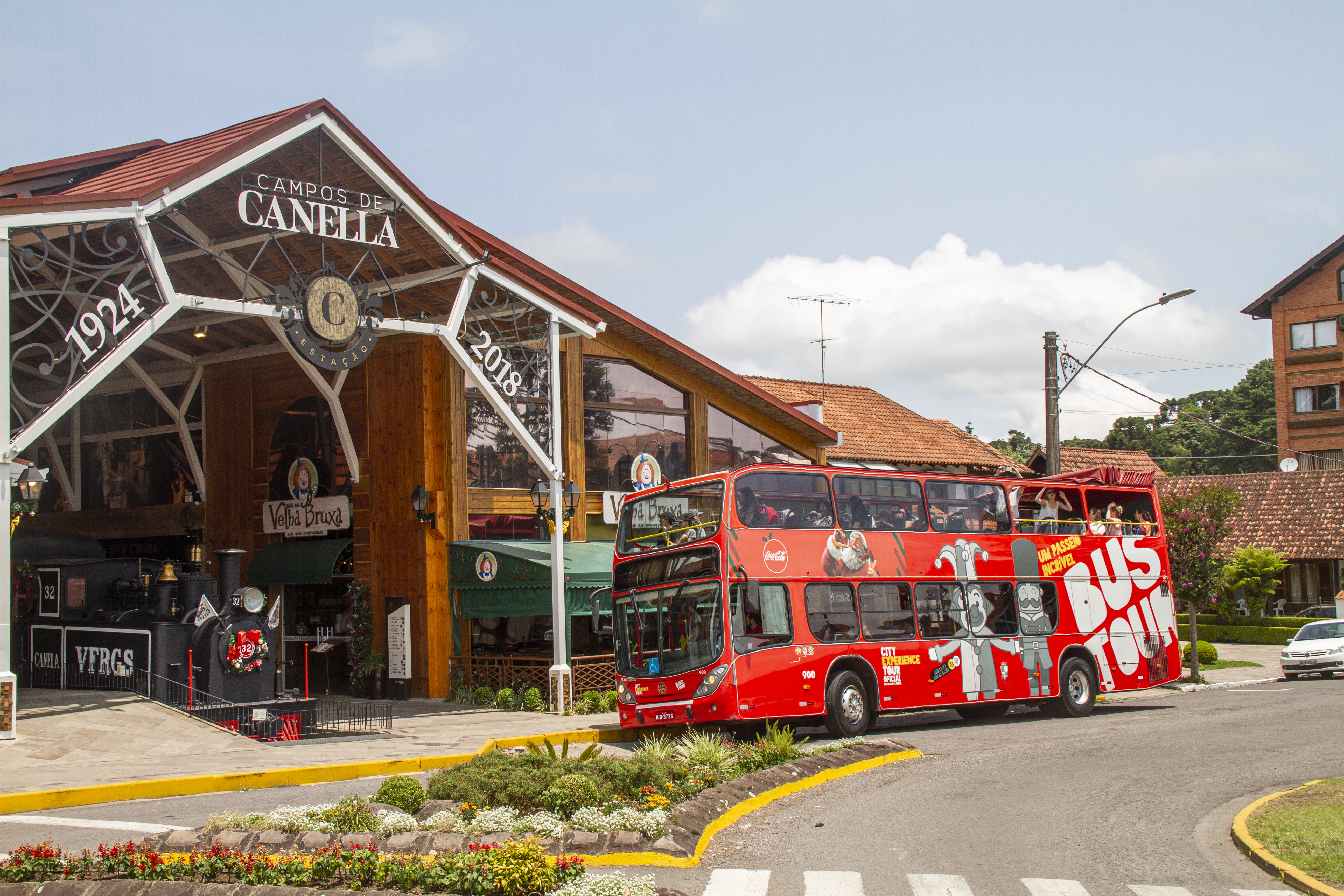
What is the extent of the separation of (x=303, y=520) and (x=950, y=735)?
51.5 ft

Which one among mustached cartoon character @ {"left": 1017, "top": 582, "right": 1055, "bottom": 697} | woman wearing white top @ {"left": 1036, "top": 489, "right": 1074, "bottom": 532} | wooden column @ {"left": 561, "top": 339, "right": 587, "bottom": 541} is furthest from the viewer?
wooden column @ {"left": 561, "top": 339, "right": 587, "bottom": 541}

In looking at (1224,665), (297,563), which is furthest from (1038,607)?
(297,563)

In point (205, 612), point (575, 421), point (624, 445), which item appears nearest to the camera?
point (205, 612)

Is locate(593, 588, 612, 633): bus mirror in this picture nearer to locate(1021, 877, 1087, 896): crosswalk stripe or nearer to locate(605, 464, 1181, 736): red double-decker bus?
locate(605, 464, 1181, 736): red double-decker bus

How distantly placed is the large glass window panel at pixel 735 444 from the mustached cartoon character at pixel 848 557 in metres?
10.6

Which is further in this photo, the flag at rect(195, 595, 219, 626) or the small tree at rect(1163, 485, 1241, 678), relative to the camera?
the small tree at rect(1163, 485, 1241, 678)

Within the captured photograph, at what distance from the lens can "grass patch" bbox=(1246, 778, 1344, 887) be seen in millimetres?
8430

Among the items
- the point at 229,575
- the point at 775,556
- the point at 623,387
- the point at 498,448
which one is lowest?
the point at 229,575

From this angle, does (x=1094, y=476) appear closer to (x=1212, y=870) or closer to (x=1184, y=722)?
(x=1184, y=722)

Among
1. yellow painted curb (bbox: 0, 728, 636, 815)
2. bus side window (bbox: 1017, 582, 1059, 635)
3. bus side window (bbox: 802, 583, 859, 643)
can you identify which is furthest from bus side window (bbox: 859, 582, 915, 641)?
yellow painted curb (bbox: 0, 728, 636, 815)

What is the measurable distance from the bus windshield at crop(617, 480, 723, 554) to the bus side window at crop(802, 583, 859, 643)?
1852mm

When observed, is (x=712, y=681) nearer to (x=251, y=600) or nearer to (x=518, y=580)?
(x=518, y=580)

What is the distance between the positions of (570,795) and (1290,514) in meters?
43.1

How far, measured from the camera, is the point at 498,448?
25.2 m
